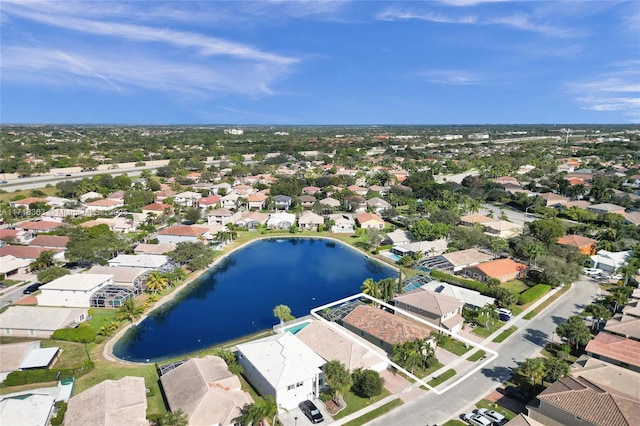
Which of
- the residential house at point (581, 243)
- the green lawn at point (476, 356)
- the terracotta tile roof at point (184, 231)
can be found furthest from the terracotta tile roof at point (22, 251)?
the residential house at point (581, 243)

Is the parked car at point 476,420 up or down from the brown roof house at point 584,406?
down

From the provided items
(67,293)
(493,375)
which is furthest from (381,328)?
(67,293)

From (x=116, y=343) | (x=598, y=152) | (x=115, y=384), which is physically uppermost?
(x=598, y=152)

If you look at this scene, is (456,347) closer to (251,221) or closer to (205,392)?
(205,392)

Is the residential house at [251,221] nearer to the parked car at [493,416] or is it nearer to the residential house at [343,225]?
the residential house at [343,225]

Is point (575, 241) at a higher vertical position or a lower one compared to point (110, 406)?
higher

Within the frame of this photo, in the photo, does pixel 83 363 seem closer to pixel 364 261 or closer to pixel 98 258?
pixel 98 258

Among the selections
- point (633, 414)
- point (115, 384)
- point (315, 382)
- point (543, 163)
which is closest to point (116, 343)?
point (115, 384)
